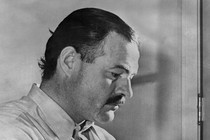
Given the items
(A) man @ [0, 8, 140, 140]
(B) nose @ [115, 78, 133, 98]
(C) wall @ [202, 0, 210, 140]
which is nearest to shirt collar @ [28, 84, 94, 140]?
(A) man @ [0, 8, 140, 140]

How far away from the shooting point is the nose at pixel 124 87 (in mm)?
809

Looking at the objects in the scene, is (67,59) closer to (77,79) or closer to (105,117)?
(77,79)

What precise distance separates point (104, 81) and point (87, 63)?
5 cm

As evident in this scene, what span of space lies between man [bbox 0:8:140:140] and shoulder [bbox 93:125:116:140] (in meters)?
0.01

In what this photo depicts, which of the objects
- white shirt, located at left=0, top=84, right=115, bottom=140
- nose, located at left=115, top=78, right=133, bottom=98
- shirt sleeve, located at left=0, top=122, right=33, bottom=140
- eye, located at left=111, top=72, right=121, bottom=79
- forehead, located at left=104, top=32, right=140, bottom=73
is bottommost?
shirt sleeve, located at left=0, top=122, right=33, bottom=140

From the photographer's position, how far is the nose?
0.81m

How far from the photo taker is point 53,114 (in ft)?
2.48

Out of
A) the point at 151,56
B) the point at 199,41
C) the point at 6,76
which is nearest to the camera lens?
the point at 6,76

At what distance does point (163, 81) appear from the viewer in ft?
3.08

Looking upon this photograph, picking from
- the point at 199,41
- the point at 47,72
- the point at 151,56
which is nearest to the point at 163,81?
the point at 151,56

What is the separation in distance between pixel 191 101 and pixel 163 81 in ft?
0.37

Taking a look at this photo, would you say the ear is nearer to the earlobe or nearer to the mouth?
the earlobe

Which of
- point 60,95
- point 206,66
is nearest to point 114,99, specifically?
point 60,95

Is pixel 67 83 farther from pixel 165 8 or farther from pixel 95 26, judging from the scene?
pixel 165 8
